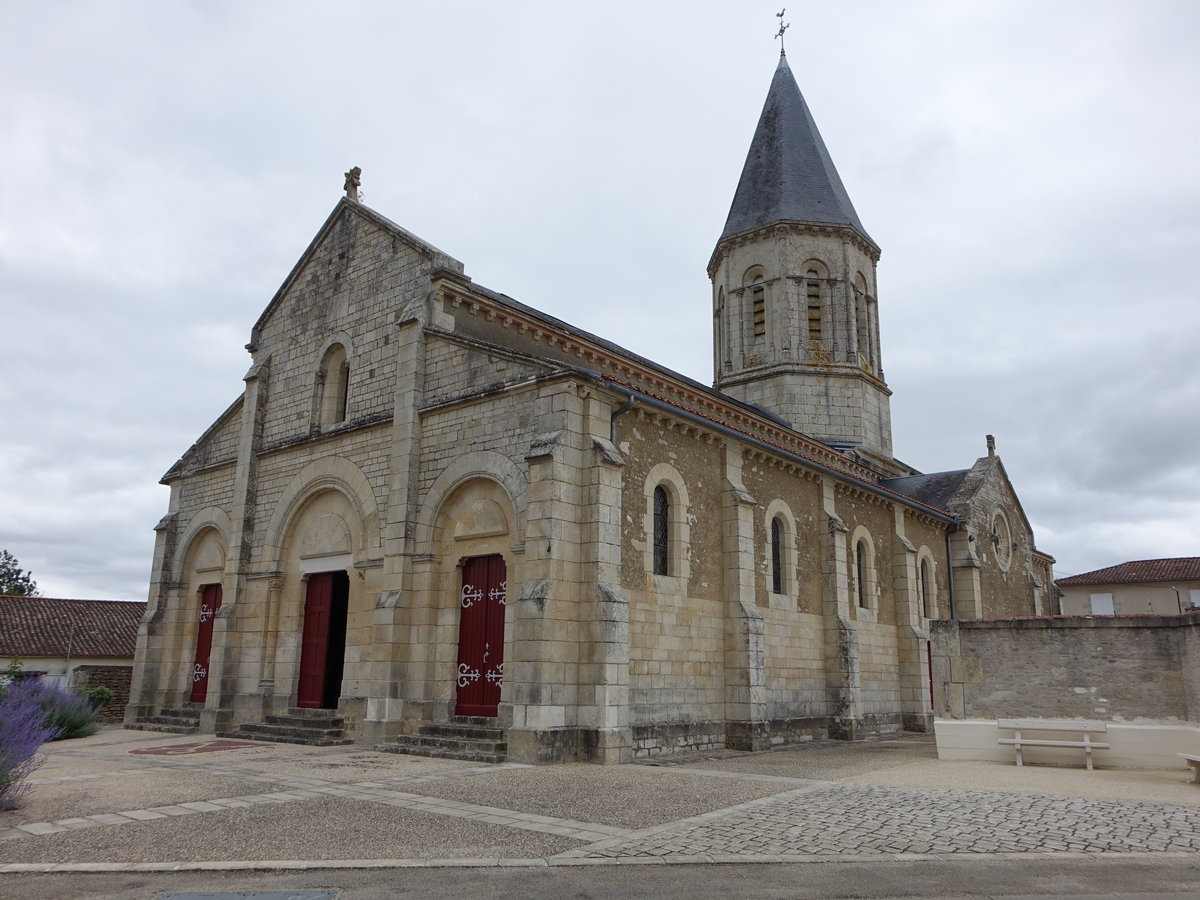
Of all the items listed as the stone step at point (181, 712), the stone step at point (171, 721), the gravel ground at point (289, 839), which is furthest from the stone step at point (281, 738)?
the gravel ground at point (289, 839)

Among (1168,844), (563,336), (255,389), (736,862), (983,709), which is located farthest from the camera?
(255,389)

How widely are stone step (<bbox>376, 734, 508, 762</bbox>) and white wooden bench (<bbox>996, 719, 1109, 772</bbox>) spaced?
7.48 metres

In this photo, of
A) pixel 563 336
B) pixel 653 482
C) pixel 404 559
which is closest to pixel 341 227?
pixel 563 336

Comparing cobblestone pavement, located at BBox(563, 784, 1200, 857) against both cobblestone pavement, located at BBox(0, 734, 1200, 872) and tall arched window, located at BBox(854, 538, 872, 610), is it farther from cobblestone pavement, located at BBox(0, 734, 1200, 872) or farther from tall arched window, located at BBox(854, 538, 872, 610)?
tall arched window, located at BBox(854, 538, 872, 610)

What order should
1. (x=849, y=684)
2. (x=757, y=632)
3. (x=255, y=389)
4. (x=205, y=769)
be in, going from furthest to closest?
1. (x=255, y=389)
2. (x=849, y=684)
3. (x=757, y=632)
4. (x=205, y=769)

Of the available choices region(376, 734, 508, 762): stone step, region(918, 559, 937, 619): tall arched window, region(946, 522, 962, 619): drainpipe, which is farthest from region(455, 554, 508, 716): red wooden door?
region(946, 522, 962, 619): drainpipe

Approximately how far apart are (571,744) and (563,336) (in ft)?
25.2

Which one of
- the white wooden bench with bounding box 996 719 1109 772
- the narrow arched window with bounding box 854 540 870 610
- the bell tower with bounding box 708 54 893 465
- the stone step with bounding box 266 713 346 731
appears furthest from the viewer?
the bell tower with bounding box 708 54 893 465

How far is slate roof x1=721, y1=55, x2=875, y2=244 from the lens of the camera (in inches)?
1137

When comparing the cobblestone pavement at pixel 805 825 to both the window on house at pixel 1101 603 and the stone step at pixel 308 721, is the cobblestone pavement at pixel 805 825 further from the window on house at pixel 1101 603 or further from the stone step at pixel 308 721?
the window on house at pixel 1101 603

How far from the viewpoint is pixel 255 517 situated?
61.2ft

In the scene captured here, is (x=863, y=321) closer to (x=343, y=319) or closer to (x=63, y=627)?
(x=343, y=319)

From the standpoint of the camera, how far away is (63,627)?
90.6ft

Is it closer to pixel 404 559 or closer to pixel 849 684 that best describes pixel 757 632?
pixel 849 684
